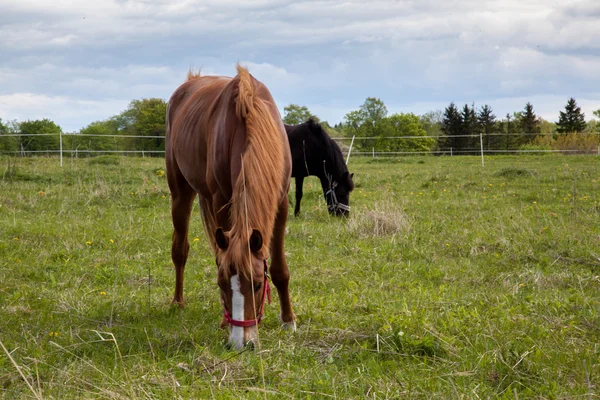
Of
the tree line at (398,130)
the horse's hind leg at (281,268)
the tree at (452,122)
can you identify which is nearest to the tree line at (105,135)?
the tree line at (398,130)

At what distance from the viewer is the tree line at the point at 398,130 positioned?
2638 centimetres

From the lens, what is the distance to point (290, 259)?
5602mm

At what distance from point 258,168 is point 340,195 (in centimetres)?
615

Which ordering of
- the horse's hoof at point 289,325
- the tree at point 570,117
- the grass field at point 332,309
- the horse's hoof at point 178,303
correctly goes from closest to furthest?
1. the grass field at point 332,309
2. the horse's hoof at point 289,325
3. the horse's hoof at point 178,303
4. the tree at point 570,117

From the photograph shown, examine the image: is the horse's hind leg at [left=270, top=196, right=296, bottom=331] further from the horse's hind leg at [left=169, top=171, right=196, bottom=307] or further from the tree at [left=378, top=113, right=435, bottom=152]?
the tree at [left=378, top=113, right=435, bottom=152]

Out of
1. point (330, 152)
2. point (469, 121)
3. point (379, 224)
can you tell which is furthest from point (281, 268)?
point (469, 121)

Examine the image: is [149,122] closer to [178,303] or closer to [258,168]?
[178,303]

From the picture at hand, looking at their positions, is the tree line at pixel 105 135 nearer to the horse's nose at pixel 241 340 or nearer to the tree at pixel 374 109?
the horse's nose at pixel 241 340

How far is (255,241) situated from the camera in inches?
113

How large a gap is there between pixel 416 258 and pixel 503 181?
784 cm

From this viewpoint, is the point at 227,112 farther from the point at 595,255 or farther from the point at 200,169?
the point at 595,255

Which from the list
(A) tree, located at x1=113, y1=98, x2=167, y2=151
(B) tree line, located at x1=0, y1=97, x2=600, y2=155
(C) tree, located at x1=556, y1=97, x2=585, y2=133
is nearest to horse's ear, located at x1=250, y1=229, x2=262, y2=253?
(B) tree line, located at x1=0, y1=97, x2=600, y2=155

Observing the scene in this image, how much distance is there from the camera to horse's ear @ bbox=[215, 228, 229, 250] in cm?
283

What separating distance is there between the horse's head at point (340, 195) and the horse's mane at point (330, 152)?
19cm
